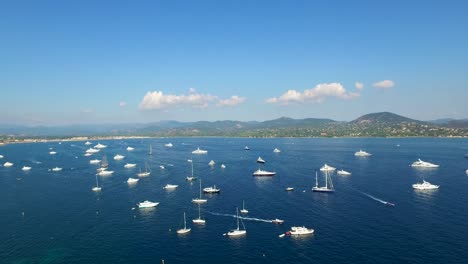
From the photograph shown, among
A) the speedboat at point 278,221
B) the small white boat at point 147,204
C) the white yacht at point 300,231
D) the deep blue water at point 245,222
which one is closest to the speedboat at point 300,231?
the white yacht at point 300,231

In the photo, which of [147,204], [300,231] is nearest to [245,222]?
[300,231]

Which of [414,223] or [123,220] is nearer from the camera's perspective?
[414,223]

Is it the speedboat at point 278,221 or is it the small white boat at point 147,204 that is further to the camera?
the small white boat at point 147,204

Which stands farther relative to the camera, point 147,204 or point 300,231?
point 147,204

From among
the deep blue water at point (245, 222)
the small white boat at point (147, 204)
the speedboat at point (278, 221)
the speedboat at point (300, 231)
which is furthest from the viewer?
the small white boat at point (147, 204)

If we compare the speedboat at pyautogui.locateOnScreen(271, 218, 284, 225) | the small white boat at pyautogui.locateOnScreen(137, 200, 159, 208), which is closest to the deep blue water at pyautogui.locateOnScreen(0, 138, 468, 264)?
the speedboat at pyautogui.locateOnScreen(271, 218, 284, 225)

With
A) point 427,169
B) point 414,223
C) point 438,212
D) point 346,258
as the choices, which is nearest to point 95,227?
point 346,258

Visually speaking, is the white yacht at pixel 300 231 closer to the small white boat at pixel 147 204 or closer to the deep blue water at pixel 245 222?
the deep blue water at pixel 245 222

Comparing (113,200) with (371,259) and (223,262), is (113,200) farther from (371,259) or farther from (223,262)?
(371,259)

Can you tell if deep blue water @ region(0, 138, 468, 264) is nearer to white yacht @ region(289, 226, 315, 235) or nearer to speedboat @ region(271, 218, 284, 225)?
speedboat @ region(271, 218, 284, 225)

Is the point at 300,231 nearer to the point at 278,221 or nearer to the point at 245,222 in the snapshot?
the point at 278,221

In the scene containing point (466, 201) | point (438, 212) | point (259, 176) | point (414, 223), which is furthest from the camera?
point (259, 176)
